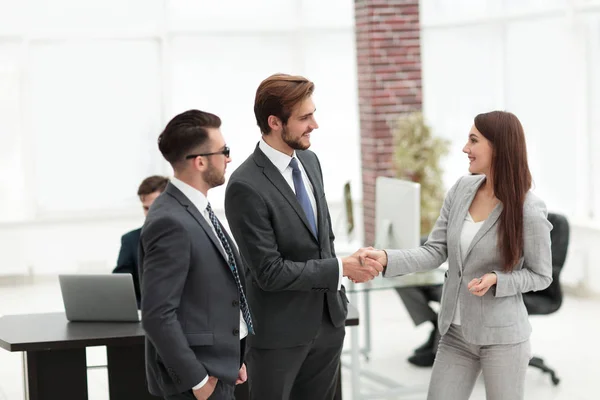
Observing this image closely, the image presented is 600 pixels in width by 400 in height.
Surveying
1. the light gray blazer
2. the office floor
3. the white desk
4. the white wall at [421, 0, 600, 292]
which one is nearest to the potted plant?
the office floor

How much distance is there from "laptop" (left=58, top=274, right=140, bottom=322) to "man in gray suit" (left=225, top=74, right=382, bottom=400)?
1.09m

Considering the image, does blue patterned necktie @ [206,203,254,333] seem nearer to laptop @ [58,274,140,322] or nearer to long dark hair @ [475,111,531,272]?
long dark hair @ [475,111,531,272]

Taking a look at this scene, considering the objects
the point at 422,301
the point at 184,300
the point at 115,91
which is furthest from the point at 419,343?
the point at 115,91

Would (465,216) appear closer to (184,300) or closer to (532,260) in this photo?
(532,260)

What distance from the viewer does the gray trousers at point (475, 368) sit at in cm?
344

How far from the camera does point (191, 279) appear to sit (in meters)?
2.99

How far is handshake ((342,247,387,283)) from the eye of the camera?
362cm

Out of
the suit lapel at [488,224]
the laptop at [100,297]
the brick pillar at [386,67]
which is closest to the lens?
the suit lapel at [488,224]

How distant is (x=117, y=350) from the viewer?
4.59 meters

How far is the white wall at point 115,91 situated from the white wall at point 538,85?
106cm

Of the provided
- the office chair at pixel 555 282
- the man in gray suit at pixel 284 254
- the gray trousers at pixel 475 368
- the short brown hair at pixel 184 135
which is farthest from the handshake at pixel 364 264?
the office chair at pixel 555 282

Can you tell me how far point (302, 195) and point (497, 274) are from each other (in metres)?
0.76

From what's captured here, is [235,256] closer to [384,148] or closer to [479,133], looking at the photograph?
[479,133]

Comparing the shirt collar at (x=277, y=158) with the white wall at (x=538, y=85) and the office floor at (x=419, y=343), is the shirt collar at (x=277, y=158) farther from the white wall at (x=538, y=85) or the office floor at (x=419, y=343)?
the white wall at (x=538, y=85)
